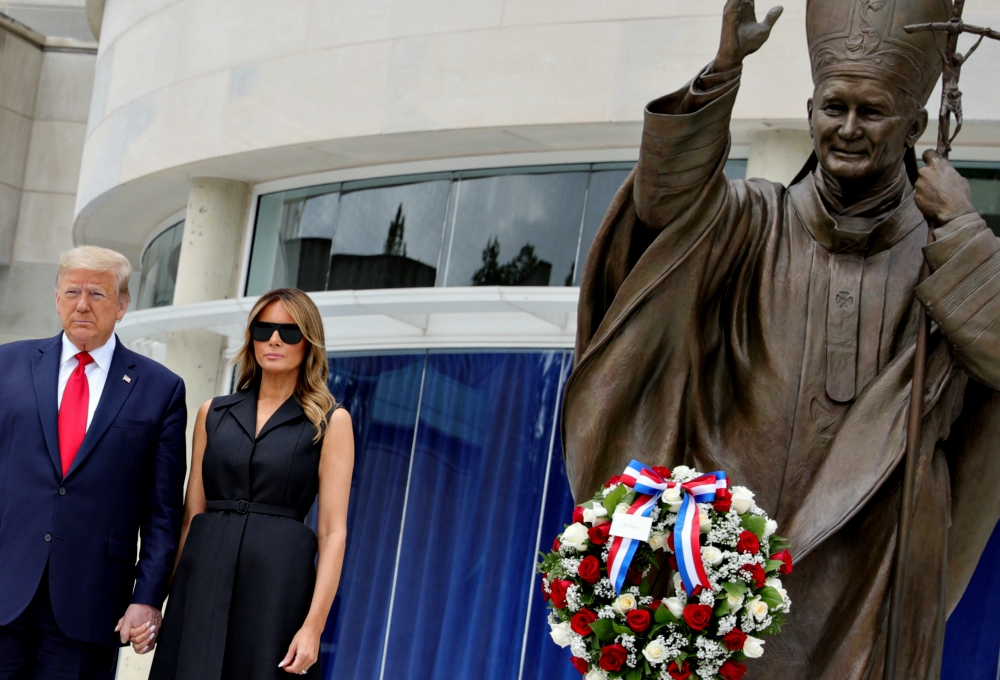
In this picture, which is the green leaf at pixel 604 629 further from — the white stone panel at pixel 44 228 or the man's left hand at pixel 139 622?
the white stone panel at pixel 44 228

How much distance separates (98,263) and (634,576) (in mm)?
2158

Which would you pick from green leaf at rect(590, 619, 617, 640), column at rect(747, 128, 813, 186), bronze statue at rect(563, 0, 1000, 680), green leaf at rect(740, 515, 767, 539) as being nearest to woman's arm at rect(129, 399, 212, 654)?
bronze statue at rect(563, 0, 1000, 680)

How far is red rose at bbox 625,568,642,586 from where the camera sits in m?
3.41

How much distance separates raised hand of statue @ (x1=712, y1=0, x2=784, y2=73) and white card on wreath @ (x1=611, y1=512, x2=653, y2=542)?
116 cm

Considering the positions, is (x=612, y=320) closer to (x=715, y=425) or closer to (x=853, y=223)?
(x=715, y=425)

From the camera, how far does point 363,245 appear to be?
1102 cm

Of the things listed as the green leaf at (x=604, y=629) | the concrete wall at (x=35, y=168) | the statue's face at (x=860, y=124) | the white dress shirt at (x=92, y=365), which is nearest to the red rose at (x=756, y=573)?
the green leaf at (x=604, y=629)

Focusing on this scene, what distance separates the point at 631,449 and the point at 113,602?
1.79m

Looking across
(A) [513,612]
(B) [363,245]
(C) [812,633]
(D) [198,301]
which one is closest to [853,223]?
(C) [812,633]

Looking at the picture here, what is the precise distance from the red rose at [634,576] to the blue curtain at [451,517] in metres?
5.89

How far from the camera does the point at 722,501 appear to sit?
11.0 ft

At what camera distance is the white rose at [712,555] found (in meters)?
3.29

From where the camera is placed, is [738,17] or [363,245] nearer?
[738,17]

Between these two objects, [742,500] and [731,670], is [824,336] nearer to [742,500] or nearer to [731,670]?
[742,500]
